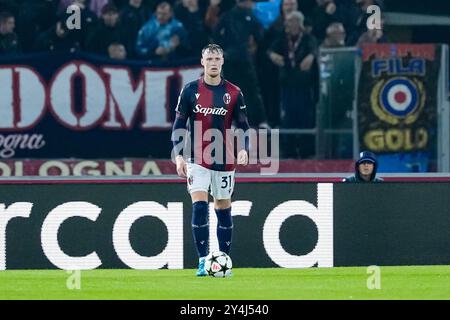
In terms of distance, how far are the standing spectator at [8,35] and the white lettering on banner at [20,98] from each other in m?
0.42

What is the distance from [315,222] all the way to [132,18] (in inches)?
210

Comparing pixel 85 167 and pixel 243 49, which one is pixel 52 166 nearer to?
pixel 85 167

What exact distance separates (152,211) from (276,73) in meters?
4.59

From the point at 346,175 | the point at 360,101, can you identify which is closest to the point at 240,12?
the point at 360,101

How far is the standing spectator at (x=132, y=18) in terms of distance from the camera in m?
20.1

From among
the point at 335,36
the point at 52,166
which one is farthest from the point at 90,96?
the point at 335,36

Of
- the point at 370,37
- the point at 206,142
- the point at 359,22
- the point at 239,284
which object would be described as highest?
the point at 359,22

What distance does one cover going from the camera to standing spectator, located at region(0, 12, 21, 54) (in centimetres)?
1975

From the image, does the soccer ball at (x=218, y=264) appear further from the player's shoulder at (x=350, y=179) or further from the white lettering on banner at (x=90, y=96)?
the white lettering on banner at (x=90, y=96)

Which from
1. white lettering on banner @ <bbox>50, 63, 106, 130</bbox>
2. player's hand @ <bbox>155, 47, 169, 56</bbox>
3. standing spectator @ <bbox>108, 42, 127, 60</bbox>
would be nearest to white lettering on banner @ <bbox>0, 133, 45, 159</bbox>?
white lettering on banner @ <bbox>50, 63, 106, 130</bbox>

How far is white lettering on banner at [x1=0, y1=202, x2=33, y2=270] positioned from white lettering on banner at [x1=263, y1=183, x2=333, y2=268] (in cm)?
229

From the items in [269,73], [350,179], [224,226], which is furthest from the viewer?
[269,73]

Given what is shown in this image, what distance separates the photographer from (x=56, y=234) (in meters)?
15.7

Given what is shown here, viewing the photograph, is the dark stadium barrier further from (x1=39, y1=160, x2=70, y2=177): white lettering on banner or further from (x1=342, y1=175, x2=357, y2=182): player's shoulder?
(x1=39, y1=160, x2=70, y2=177): white lettering on banner
